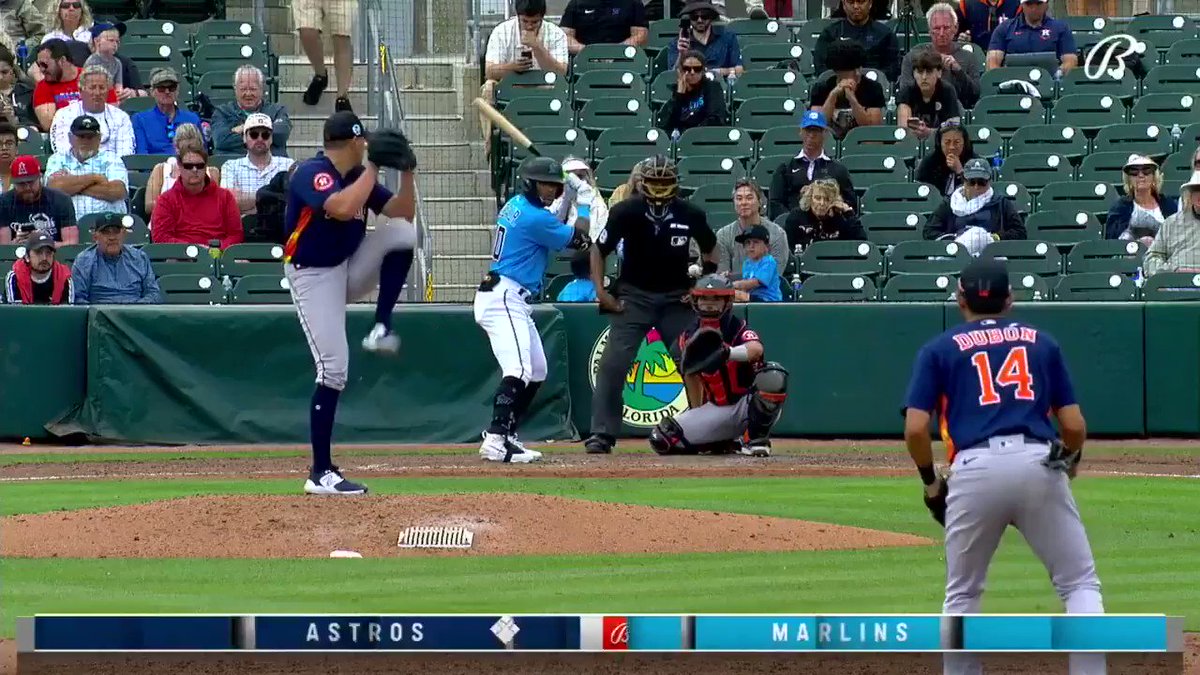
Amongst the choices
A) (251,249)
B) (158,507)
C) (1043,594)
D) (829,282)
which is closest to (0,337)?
(251,249)

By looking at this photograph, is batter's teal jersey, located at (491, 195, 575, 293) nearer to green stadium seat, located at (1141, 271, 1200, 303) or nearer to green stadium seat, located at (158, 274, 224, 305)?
green stadium seat, located at (158, 274, 224, 305)

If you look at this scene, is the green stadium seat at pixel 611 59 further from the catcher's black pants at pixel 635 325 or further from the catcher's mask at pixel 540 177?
the catcher's mask at pixel 540 177

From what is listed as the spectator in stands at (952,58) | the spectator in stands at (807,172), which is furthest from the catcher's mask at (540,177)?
the spectator in stands at (952,58)

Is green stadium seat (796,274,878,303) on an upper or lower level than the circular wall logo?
upper

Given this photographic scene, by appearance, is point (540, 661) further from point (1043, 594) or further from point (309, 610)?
point (1043, 594)

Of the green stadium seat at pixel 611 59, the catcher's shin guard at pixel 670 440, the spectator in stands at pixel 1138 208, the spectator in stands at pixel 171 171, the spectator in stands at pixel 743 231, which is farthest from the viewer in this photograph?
the green stadium seat at pixel 611 59

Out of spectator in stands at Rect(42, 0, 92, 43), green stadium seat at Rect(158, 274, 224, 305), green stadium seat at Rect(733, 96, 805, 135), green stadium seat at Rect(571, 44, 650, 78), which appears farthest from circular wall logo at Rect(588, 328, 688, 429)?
spectator in stands at Rect(42, 0, 92, 43)
